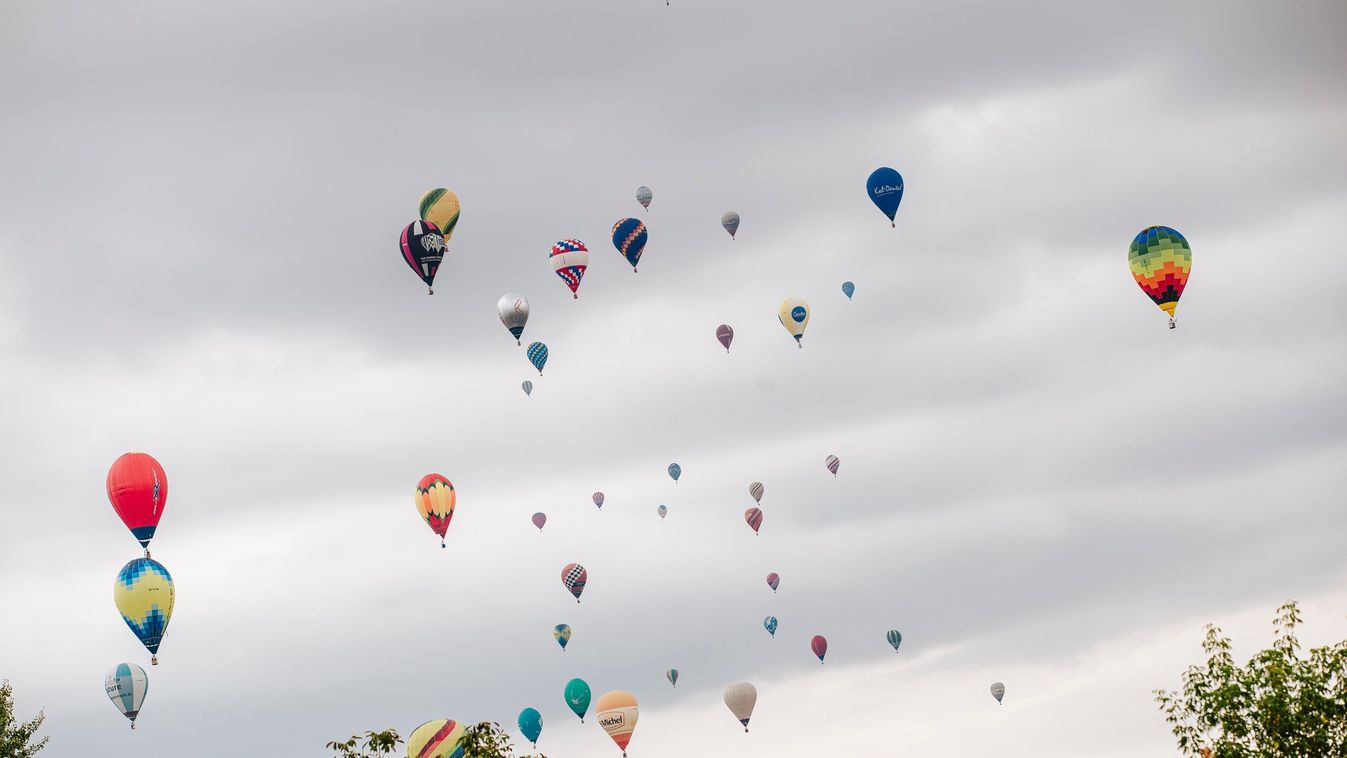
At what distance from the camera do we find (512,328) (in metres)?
114

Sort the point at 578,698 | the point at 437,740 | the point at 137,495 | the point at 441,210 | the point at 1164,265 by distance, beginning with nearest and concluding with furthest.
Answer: the point at 437,740 < the point at 137,495 < the point at 1164,265 < the point at 441,210 < the point at 578,698

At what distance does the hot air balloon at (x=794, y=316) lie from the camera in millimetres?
131625

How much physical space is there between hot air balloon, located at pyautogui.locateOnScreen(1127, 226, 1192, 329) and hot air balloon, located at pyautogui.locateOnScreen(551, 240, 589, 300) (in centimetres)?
3454

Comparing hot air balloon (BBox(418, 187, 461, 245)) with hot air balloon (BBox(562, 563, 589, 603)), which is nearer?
hot air balloon (BBox(418, 187, 461, 245))

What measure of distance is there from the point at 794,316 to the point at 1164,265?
37.3 m

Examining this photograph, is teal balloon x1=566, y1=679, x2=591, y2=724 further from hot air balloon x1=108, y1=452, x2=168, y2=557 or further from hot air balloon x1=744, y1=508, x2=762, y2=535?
hot air balloon x1=108, y1=452, x2=168, y2=557

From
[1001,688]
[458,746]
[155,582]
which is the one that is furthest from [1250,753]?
[1001,688]

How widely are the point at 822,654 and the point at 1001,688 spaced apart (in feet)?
51.5

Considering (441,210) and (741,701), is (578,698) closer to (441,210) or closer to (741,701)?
(741,701)

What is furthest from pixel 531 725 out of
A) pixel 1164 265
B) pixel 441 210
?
pixel 1164 265

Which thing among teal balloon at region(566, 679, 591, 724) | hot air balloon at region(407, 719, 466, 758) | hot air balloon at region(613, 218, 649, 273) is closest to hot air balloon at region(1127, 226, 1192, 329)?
hot air balloon at region(613, 218, 649, 273)

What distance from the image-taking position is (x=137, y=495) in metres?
93.1

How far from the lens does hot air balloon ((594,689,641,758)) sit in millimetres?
123312

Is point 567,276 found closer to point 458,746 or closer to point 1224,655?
point 458,746
